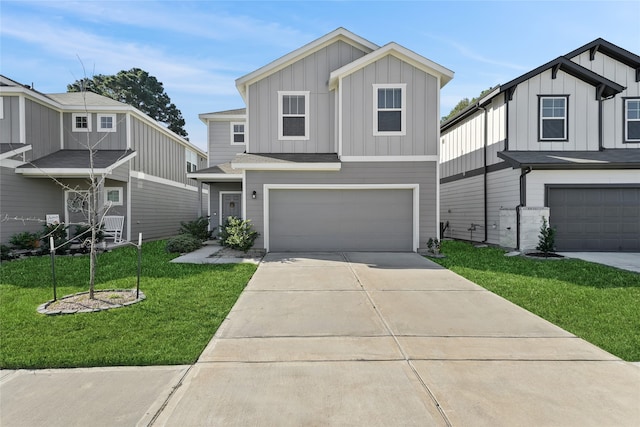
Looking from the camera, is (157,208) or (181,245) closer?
(181,245)

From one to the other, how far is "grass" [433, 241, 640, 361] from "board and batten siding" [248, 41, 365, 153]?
219 inches

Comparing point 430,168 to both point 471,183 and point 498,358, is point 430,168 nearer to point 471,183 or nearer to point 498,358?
point 471,183

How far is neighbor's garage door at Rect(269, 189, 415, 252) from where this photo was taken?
1147 centimetres

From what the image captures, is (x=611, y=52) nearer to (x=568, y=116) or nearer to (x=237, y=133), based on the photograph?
(x=568, y=116)

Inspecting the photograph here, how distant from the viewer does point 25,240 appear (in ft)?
37.2

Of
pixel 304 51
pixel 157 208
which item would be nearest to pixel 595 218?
pixel 304 51

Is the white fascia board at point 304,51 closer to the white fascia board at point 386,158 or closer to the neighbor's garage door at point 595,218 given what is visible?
the white fascia board at point 386,158

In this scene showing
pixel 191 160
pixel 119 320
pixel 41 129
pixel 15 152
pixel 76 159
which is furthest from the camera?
pixel 191 160

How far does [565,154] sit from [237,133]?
44.3 feet

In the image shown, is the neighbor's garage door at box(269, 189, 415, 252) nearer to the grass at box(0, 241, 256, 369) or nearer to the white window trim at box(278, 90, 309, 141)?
the white window trim at box(278, 90, 309, 141)

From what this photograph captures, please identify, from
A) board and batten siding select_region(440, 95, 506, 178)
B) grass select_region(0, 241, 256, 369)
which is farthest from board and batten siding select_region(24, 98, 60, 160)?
board and batten siding select_region(440, 95, 506, 178)

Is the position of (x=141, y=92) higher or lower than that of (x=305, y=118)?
higher

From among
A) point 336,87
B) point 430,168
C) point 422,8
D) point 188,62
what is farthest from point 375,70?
point 188,62

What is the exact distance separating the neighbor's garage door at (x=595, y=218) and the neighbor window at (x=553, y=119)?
2.16m
